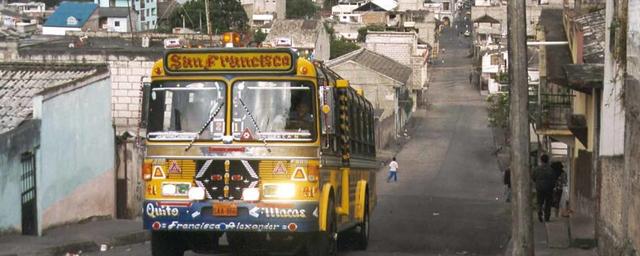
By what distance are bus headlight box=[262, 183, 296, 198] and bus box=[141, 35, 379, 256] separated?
0.04 ft

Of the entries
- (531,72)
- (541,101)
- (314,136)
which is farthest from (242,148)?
(531,72)

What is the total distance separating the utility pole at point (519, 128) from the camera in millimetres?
16281

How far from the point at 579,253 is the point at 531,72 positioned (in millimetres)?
38215

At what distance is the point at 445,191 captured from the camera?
41438mm

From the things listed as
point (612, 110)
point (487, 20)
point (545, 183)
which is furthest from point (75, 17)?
point (612, 110)

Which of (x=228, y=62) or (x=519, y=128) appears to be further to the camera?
(x=519, y=128)

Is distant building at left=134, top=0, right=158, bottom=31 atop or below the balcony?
atop

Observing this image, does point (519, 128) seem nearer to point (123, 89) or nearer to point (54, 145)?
point (54, 145)

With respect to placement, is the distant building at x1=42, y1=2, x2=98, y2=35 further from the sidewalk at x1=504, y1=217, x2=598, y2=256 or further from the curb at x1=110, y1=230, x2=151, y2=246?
the sidewalk at x1=504, y1=217, x2=598, y2=256

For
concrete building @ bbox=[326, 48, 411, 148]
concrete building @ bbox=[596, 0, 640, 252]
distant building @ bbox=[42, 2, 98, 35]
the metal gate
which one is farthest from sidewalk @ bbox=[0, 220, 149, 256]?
distant building @ bbox=[42, 2, 98, 35]

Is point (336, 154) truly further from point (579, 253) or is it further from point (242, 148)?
point (579, 253)

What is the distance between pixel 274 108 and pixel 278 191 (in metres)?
1.06

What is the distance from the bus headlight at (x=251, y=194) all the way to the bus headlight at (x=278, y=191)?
11 centimetres

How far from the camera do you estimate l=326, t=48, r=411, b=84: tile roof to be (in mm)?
63656
